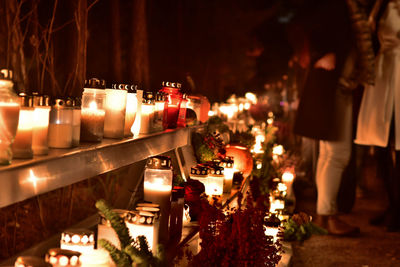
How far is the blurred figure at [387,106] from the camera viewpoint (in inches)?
242

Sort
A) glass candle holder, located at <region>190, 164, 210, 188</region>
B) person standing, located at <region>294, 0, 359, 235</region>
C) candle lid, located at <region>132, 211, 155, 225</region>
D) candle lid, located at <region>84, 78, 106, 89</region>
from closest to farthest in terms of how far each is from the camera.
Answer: candle lid, located at <region>84, 78, 106, 89</region> → candle lid, located at <region>132, 211, 155, 225</region> → glass candle holder, located at <region>190, 164, 210, 188</region> → person standing, located at <region>294, 0, 359, 235</region>

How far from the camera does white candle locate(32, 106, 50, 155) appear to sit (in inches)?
76.7

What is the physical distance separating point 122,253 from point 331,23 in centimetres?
532

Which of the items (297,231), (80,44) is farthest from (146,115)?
(297,231)

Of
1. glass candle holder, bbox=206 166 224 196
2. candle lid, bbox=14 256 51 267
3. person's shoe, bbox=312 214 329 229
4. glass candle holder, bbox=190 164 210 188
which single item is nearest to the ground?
person's shoe, bbox=312 214 329 229

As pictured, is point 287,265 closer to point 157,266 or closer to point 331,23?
point 157,266

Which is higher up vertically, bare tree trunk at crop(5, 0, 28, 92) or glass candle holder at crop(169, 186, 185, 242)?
bare tree trunk at crop(5, 0, 28, 92)

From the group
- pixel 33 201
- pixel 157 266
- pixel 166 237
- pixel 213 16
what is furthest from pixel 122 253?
pixel 213 16

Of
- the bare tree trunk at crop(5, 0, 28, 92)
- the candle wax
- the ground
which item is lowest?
the ground

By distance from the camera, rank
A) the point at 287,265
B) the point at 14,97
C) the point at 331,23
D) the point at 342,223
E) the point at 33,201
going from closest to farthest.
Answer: the point at 14,97 → the point at 287,265 → the point at 33,201 → the point at 342,223 → the point at 331,23

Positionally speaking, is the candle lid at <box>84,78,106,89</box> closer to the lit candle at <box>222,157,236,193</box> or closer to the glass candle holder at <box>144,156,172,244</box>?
the glass candle holder at <box>144,156,172,244</box>

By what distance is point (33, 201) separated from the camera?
473cm

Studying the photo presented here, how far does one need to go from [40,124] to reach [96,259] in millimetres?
700

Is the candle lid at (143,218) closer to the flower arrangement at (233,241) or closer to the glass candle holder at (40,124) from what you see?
the flower arrangement at (233,241)
